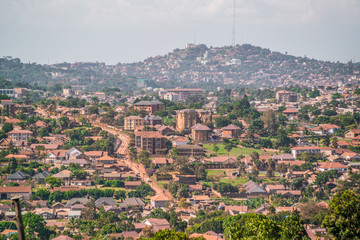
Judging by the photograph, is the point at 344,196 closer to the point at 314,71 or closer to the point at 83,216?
the point at 83,216

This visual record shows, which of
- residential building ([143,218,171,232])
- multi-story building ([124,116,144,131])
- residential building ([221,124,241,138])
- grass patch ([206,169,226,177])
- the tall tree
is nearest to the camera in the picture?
the tall tree

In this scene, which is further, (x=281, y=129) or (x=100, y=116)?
(x=100, y=116)

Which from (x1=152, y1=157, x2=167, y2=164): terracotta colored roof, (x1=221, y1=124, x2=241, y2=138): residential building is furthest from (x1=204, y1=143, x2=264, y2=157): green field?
(x1=152, y1=157, x2=167, y2=164): terracotta colored roof

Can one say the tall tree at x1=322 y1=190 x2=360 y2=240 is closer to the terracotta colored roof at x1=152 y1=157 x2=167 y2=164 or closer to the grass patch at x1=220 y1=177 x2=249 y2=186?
the grass patch at x1=220 y1=177 x2=249 y2=186

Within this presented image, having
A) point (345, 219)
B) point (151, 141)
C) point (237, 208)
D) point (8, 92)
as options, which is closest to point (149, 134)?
point (151, 141)

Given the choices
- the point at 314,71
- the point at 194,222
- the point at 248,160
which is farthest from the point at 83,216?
the point at 314,71
